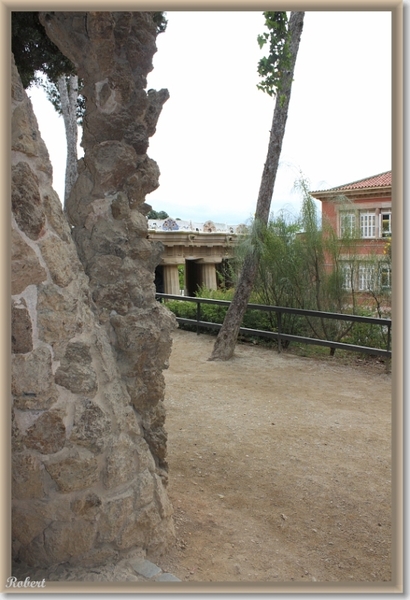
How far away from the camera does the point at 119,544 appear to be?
2.36 metres

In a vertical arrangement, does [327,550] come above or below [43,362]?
below

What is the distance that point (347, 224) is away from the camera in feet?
28.2

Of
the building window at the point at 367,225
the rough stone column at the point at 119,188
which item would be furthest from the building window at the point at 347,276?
the rough stone column at the point at 119,188

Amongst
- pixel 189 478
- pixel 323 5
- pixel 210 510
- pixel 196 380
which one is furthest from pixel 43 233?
pixel 196 380

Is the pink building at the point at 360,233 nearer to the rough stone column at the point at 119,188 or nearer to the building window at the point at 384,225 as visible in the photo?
the building window at the point at 384,225

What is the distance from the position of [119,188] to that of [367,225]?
7.26 meters

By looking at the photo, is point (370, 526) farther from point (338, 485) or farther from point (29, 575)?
point (29, 575)

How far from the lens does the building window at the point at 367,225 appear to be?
882 centimetres

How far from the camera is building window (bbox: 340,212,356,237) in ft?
28.1

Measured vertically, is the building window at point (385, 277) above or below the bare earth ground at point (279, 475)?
above

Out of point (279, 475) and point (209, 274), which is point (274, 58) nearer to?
point (279, 475)

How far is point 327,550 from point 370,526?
1.46 feet

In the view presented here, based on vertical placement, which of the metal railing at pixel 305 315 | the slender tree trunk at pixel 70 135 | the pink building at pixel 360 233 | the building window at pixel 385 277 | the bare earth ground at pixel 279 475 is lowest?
A: the bare earth ground at pixel 279 475

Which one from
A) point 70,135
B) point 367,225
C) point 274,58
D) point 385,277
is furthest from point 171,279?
point 274,58
